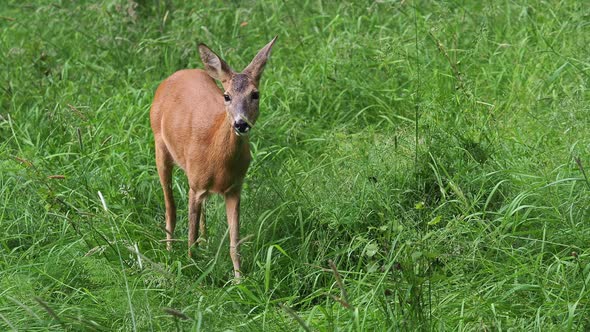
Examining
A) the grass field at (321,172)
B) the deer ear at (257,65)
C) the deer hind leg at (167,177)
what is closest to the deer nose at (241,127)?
the deer ear at (257,65)

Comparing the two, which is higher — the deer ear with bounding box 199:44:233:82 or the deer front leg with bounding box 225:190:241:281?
the deer ear with bounding box 199:44:233:82

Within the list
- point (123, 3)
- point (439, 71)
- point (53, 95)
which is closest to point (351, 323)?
point (439, 71)

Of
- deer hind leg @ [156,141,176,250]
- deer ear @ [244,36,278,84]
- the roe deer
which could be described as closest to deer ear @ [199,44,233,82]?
the roe deer

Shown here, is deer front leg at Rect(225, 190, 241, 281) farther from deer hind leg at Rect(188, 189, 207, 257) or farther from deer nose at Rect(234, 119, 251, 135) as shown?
deer nose at Rect(234, 119, 251, 135)

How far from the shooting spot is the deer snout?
482 centimetres

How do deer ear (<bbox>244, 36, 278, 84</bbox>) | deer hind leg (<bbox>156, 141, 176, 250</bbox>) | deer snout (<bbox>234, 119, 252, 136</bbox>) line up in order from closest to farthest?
deer snout (<bbox>234, 119, 252, 136</bbox>)
deer ear (<bbox>244, 36, 278, 84</bbox>)
deer hind leg (<bbox>156, 141, 176, 250</bbox>)

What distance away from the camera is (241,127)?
4.82 metres

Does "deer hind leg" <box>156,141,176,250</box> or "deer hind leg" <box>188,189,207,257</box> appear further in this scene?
"deer hind leg" <box>156,141,176,250</box>

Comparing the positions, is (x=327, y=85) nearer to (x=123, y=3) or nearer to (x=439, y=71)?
(x=439, y=71)

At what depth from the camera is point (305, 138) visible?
6164mm

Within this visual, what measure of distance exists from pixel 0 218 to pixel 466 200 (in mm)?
2139

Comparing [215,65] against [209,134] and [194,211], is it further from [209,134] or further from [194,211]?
[194,211]

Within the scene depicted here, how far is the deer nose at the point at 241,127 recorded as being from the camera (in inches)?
190

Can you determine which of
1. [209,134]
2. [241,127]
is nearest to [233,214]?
[209,134]
